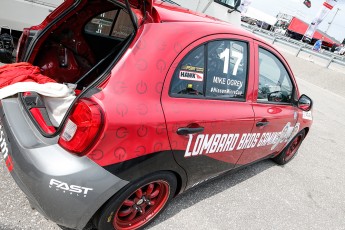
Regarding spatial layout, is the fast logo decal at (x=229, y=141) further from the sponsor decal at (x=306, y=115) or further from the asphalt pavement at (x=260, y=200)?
the asphalt pavement at (x=260, y=200)

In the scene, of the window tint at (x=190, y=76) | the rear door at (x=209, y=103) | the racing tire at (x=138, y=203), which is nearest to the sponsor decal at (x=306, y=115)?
the rear door at (x=209, y=103)

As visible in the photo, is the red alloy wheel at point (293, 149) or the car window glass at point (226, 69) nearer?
the car window glass at point (226, 69)

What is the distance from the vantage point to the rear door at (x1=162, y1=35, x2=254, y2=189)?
6.74 ft

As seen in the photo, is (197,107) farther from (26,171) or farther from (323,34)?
(323,34)

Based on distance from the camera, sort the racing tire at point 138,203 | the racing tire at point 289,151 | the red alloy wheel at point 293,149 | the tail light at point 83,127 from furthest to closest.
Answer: the red alloy wheel at point 293,149, the racing tire at point 289,151, the racing tire at point 138,203, the tail light at point 83,127

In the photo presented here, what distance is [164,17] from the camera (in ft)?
6.60

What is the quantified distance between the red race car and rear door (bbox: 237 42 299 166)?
2 cm

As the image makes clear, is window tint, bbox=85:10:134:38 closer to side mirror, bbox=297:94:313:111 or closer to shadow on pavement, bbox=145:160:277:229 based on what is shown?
shadow on pavement, bbox=145:160:277:229

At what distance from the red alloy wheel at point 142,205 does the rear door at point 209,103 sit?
0.26 meters

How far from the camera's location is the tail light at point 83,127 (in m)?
1.69

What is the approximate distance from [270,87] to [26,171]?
7.80 ft

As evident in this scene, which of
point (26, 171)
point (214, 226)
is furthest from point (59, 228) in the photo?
point (214, 226)

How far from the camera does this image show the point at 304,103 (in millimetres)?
3531

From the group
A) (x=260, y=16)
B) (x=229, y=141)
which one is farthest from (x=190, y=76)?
(x=260, y=16)
